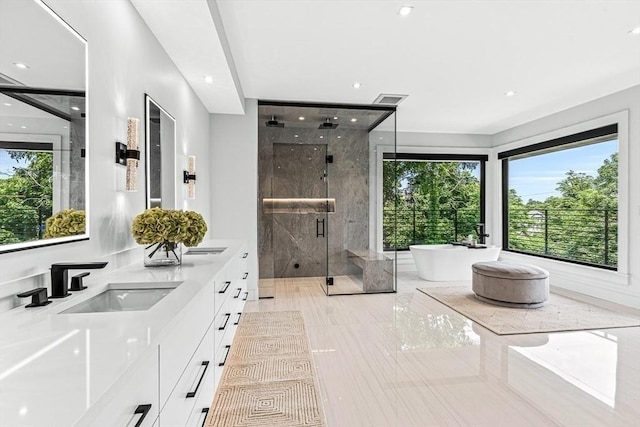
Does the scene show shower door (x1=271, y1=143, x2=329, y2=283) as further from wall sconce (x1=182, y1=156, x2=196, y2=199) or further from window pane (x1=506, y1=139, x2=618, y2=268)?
window pane (x1=506, y1=139, x2=618, y2=268)

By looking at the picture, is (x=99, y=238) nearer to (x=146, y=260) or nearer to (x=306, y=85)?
(x=146, y=260)

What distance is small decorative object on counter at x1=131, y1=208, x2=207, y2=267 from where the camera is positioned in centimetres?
185

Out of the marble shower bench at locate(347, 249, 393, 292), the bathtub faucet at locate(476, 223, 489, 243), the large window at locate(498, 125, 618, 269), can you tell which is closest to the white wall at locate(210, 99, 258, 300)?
the marble shower bench at locate(347, 249, 393, 292)

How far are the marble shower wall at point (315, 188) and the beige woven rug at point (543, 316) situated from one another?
1.68 meters

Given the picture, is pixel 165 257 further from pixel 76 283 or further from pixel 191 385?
pixel 191 385

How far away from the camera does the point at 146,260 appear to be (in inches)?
80.0

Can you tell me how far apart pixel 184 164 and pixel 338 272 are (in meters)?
3.03

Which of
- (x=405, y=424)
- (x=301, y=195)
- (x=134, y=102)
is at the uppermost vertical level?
(x=134, y=102)

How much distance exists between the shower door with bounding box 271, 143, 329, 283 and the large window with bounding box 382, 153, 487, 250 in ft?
5.31

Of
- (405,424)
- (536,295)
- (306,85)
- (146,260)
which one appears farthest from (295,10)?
(536,295)

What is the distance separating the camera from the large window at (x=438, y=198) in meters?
6.69

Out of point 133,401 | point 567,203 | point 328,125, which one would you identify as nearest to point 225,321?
point 133,401

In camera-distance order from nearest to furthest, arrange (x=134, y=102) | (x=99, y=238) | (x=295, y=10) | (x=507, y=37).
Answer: (x=99, y=238), (x=134, y=102), (x=295, y=10), (x=507, y=37)

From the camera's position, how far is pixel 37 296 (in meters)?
1.16
